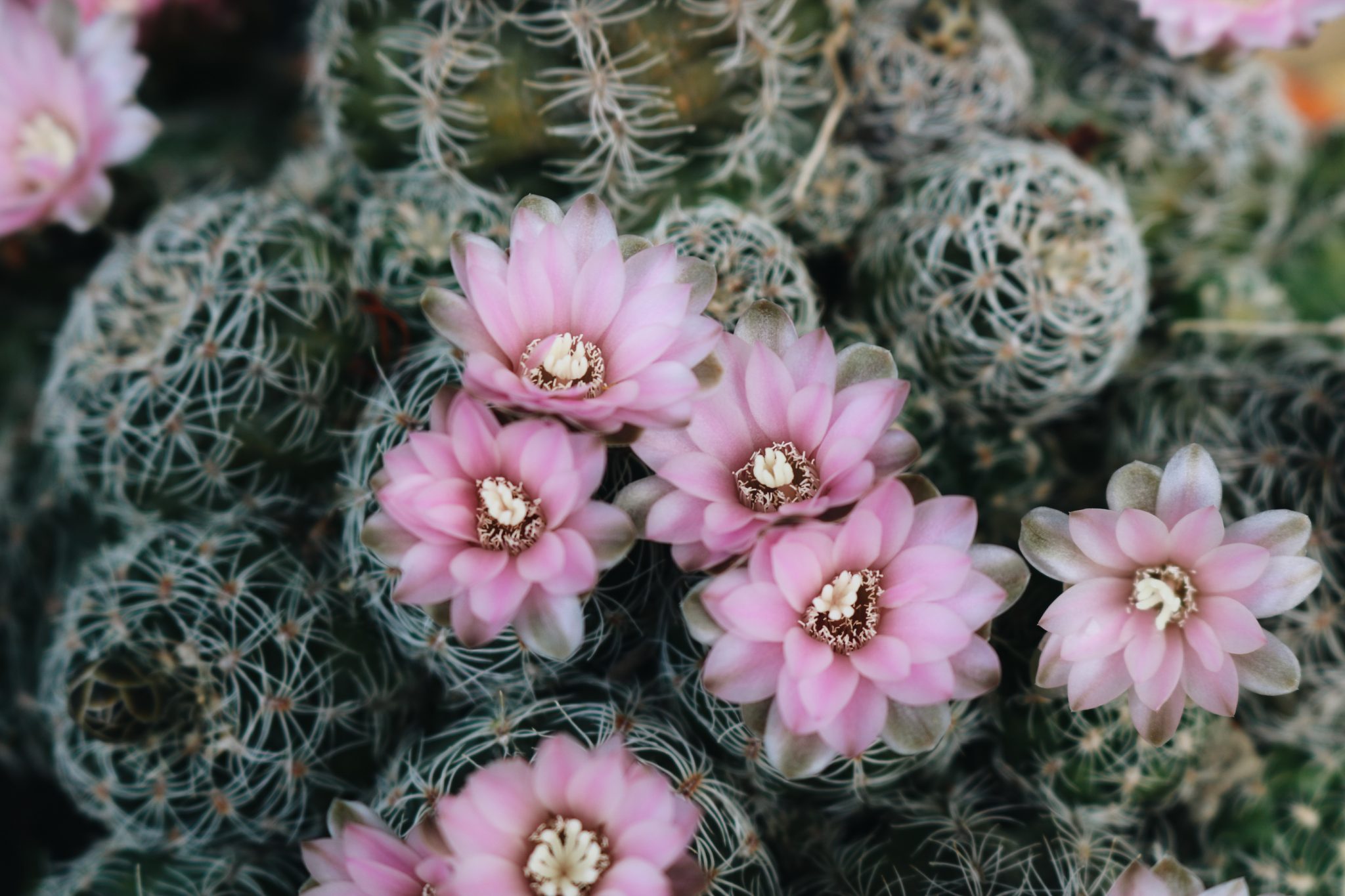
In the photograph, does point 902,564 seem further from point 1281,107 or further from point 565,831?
point 1281,107

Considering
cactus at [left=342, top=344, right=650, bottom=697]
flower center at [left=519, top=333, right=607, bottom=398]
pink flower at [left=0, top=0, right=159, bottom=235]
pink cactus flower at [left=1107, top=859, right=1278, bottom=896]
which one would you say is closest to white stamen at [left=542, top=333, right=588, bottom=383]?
flower center at [left=519, top=333, right=607, bottom=398]

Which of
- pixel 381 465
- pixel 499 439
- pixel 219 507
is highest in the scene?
pixel 499 439

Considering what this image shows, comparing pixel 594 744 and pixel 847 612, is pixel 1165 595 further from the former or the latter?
pixel 594 744

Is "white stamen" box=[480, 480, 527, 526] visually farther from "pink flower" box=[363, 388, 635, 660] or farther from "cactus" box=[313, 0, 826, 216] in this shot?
"cactus" box=[313, 0, 826, 216]

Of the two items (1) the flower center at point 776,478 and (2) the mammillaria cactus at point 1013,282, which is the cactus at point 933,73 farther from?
(1) the flower center at point 776,478

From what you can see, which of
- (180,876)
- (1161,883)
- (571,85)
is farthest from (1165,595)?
(180,876)

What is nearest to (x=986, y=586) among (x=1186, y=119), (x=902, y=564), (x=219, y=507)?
(x=902, y=564)
